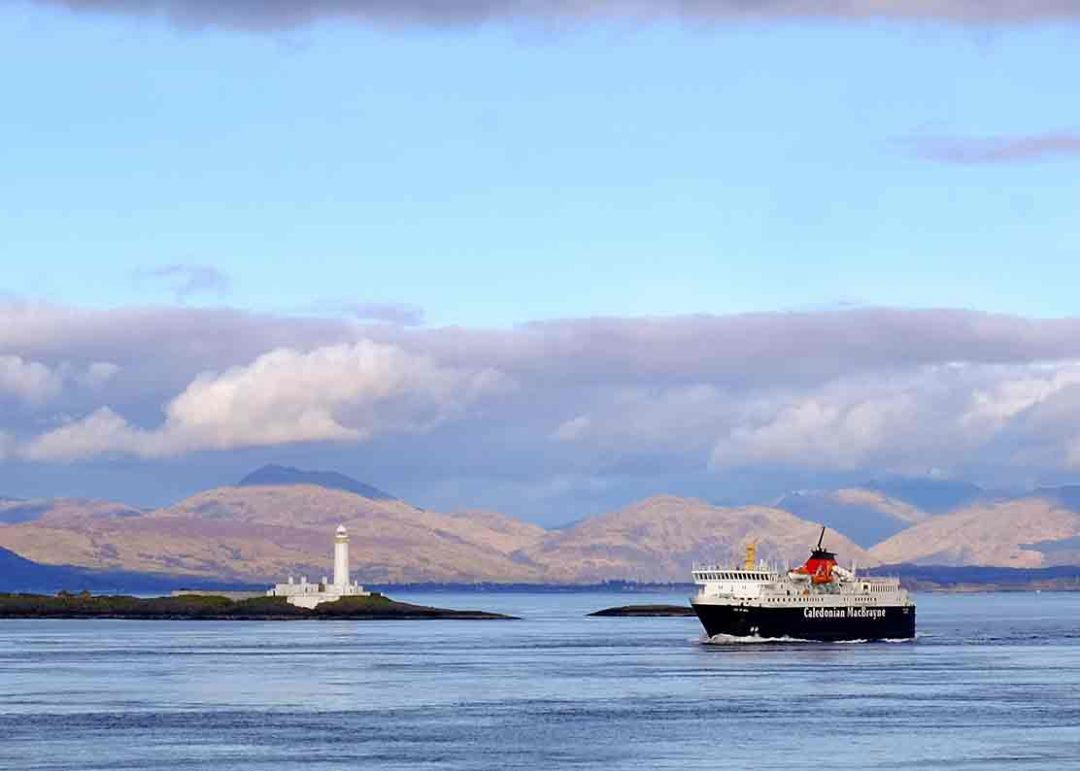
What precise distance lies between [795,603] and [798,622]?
1.95m

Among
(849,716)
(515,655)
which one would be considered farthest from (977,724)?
Result: (515,655)

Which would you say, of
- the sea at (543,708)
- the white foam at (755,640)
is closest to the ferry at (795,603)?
the white foam at (755,640)

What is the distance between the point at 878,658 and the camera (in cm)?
14275

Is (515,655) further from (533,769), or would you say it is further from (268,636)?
(533,769)

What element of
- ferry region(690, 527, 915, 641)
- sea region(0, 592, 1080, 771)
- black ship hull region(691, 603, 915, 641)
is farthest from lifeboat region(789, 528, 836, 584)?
sea region(0, 592, 1080, 771)

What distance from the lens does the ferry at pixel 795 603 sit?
161 metres

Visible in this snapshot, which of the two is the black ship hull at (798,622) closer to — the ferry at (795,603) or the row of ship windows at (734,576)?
the ferry at (795,603)

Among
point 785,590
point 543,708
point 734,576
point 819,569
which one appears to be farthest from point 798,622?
point 543,708

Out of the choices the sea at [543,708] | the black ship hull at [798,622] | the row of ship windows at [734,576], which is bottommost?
the sea at [543,708]

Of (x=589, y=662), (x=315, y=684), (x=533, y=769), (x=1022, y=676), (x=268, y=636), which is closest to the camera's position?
(x=533, y=769)

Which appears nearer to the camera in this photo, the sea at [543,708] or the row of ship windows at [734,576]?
the sea at [543,708]

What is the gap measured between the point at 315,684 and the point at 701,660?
33812 millimetres

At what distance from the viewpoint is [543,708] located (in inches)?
3802

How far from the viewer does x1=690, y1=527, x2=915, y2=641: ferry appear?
529ft
